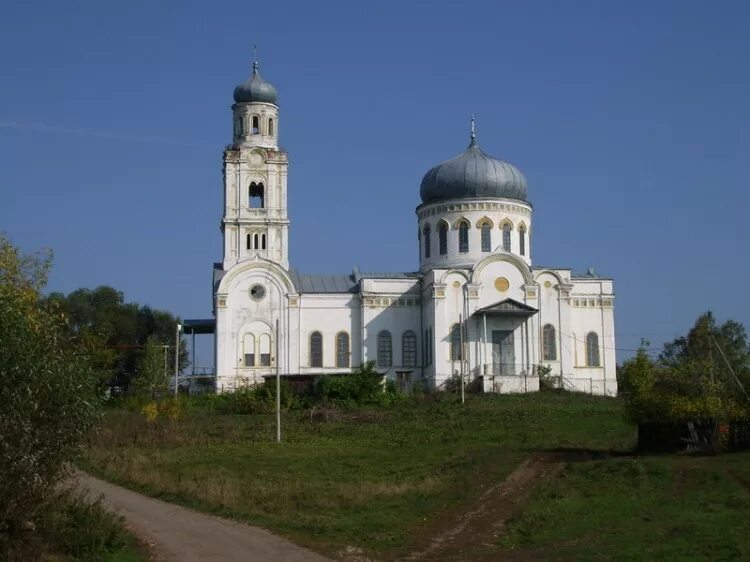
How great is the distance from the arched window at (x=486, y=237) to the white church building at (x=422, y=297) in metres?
0.11

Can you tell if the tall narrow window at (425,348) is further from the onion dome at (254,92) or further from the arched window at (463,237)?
the onion dome at (254,92)

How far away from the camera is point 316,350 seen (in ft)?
187

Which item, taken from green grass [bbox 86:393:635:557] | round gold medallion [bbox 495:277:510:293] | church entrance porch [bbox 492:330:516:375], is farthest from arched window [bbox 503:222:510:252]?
green grass [bbox 86:393:635:557]

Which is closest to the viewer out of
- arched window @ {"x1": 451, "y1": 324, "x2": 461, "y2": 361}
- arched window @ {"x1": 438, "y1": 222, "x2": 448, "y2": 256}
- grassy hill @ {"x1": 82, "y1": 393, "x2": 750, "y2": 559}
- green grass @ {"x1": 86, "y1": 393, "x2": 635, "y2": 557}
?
grassy hill @ {"x1": 82, "y1": 393, "x2": 750, "y2": 559}

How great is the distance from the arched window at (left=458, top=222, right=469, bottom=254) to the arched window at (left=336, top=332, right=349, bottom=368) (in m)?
6.92

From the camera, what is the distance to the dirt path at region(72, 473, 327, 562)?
20.5 meters

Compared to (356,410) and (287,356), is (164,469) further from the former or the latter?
(287,356)

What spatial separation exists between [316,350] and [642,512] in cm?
3386

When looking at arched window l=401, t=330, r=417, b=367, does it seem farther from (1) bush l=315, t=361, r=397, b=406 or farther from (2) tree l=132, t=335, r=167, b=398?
(2) tree l=132, t=335, r=167, b=398

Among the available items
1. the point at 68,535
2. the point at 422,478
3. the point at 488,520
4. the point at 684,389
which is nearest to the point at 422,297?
the point at 684,389

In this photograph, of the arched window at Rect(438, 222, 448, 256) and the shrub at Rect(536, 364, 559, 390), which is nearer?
the shrub at Rect(536, 364, 559, 390)

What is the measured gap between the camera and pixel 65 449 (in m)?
20.2

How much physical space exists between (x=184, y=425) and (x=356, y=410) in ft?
25.5

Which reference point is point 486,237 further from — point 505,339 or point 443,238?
point 505,339
